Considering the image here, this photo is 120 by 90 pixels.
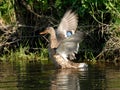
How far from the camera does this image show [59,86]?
441 inches

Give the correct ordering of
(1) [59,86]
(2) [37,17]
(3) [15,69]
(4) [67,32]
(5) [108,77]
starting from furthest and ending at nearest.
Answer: (2) [37,17] < (4) [67,32] < (3) [15,69] < (5) [108,77] < (1) [59,86]

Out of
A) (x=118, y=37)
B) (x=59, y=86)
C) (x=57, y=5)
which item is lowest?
(x=59, y=86)

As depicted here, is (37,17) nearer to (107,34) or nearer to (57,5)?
(57,5)

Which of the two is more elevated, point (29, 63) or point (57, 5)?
point (57, 5)

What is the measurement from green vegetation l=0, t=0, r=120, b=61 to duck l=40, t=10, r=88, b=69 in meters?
0.64

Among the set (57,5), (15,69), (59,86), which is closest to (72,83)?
(59,86)

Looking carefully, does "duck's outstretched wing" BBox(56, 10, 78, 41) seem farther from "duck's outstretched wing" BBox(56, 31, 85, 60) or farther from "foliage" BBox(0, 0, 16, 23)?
"foliage" BBox(0, 0, 16, 23)

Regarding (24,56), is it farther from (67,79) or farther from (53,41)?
(67,79)

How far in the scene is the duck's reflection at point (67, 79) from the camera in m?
11.1

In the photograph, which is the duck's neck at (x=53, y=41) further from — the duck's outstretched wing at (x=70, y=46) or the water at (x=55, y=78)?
→ the water at (x=55, y=78)

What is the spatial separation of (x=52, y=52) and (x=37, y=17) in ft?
10.2

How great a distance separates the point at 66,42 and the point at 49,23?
324 centimetres

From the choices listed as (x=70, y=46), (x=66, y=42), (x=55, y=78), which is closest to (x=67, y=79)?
(x=55, y=78)

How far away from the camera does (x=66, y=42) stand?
46.8ft
